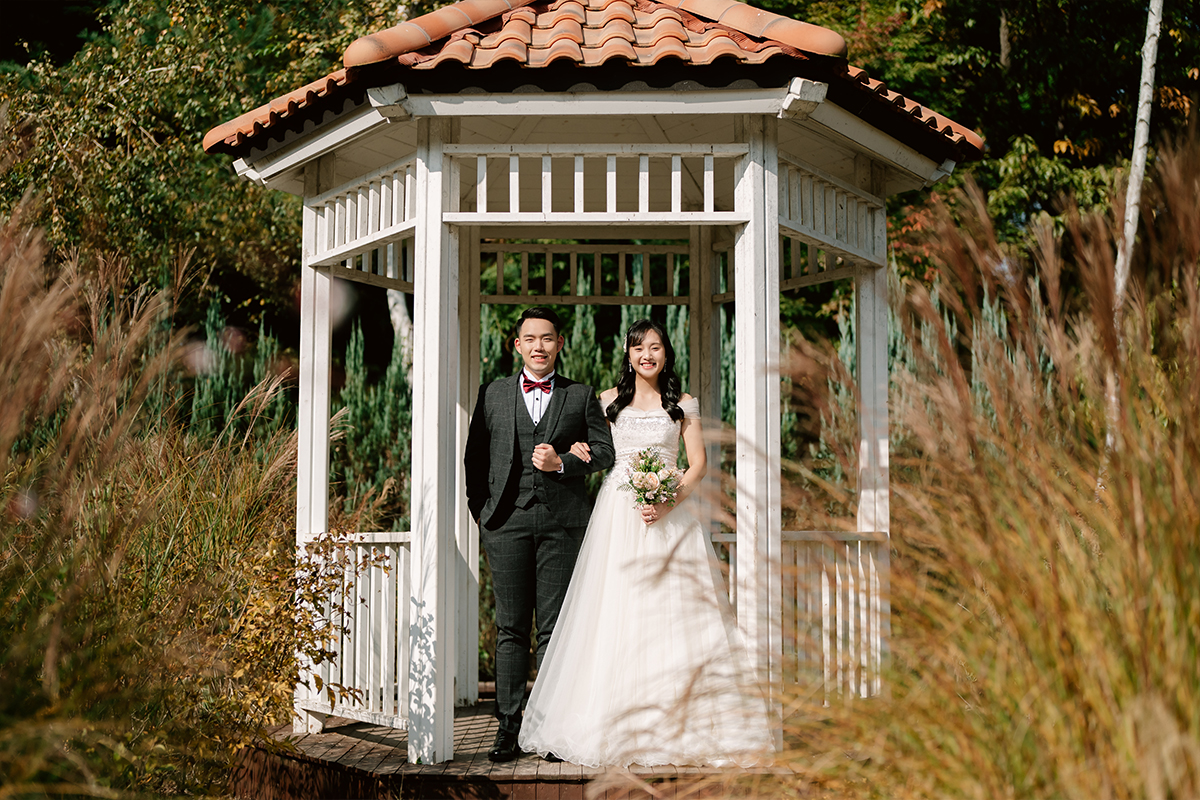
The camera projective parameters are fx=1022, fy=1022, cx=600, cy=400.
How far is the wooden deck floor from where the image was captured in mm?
4332

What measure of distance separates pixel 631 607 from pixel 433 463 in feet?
3.82

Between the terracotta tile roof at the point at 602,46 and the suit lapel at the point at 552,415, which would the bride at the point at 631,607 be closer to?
the suit lapel at the point at 552,415

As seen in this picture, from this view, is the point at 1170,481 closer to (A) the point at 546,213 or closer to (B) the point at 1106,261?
(B) the point at 1106,261

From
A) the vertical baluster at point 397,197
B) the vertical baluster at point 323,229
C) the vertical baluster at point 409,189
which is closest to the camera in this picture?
the vertical baluster at point 409,189

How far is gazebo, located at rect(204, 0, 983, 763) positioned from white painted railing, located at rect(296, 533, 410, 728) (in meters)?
0.02

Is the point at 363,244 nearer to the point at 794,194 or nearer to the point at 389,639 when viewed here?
the point at 389,639

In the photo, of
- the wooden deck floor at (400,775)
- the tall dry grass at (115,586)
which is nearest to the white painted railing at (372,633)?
the wooden deck floor at (400,775)

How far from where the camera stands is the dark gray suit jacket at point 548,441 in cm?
498


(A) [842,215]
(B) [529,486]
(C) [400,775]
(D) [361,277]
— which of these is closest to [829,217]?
(A) [842,215]

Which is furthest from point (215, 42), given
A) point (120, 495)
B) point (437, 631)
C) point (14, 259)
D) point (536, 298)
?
point (14, 259)

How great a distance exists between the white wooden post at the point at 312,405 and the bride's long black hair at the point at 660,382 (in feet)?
5.31

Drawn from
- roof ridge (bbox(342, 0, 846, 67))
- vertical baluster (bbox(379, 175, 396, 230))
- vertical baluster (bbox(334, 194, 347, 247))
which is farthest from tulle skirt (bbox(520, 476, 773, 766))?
roof ridge (bbox(342, 0, 846, 67))

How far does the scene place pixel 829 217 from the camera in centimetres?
521

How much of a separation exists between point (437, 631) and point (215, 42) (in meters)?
8.27
